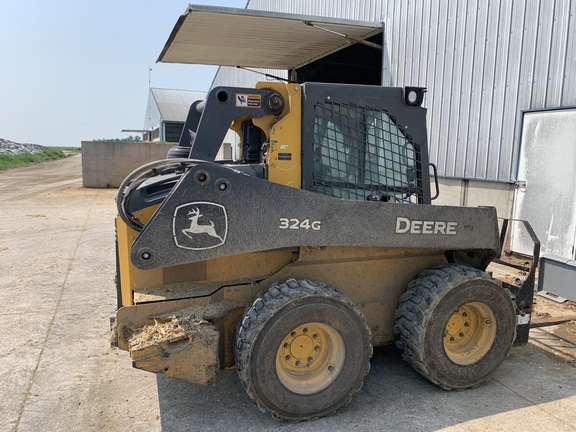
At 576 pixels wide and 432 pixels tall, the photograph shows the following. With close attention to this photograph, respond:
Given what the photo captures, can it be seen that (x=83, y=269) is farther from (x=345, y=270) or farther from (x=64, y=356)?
(x=345, y=270)

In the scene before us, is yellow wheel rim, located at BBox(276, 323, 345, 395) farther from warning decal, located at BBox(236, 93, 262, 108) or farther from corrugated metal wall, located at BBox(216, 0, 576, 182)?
corrugated metal wall, located at BBox(216, 0, 576, 182)

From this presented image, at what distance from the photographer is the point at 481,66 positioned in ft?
28.8

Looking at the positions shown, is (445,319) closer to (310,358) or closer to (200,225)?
(310,358)

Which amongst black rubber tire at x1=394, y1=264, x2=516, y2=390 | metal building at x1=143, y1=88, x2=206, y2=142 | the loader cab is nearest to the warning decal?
the loader cab

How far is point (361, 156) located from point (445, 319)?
1.48 m

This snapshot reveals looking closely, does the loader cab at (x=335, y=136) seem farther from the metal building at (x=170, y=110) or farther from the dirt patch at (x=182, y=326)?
the metal building at (x=170, y=110)

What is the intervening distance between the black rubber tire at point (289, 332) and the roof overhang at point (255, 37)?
304 inches

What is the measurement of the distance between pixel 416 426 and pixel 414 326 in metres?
0.75

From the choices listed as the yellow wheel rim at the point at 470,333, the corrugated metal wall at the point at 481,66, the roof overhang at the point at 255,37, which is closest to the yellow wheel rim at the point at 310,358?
the yellow wheel rim at the point at 470,333

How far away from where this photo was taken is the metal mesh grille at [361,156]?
3908mm

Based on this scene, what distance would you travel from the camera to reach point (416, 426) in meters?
3.62

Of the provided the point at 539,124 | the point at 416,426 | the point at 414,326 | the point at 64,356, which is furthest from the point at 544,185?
the point at 64,356

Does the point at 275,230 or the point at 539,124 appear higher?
the point at 539,124

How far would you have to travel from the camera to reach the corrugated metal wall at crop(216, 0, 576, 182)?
296 inches
